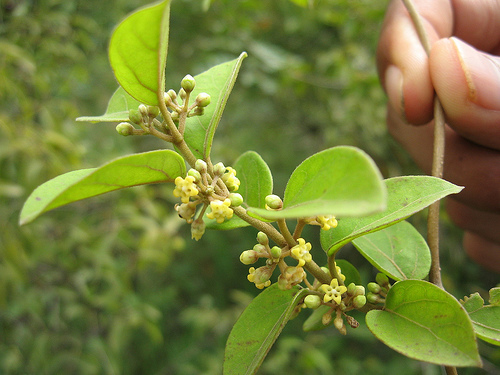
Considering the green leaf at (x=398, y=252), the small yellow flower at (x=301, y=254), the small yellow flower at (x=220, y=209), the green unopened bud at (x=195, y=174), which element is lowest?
the green leaf at (x=398, y=252)

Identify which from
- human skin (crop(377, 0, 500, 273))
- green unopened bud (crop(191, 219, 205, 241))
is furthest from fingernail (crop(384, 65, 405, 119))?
green unopened bud (crop(191, 219, 205, 241))

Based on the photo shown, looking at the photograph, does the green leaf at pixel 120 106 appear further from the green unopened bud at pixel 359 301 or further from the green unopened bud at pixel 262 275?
the green unopened bud at pixel 359 301

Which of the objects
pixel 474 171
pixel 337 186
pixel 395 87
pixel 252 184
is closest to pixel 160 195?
pixel 395 87

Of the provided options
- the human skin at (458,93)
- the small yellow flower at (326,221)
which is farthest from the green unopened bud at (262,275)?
the human skin at (458,93)

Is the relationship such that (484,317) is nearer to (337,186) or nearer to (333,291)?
(333,291)

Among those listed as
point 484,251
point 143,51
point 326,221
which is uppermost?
point 143,51

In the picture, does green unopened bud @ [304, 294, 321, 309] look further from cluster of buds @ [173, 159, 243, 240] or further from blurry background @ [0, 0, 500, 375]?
blurry background @ [0, 0, 500, 375]

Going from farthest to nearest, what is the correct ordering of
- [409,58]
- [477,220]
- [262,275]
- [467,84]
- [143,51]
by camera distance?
[477,220] < [409,58] < [467,84] < [262,275] < [143,51]
